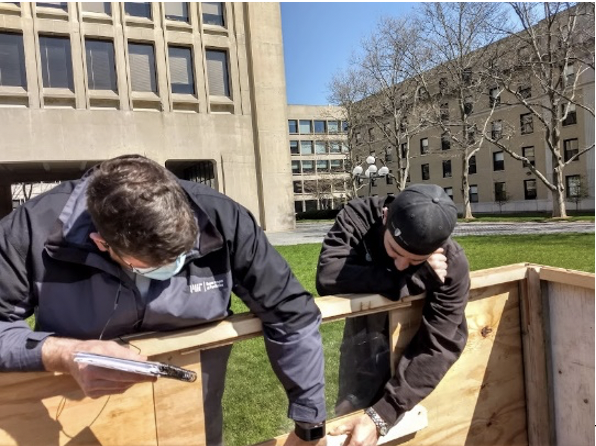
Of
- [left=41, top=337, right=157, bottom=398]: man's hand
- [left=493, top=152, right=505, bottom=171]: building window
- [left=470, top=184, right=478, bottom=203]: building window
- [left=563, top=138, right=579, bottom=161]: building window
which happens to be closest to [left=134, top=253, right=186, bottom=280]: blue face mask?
[left=41, top=337, right=157, bottom=398]: man's hand

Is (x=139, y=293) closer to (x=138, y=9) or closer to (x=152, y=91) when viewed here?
(x=152, y=91)

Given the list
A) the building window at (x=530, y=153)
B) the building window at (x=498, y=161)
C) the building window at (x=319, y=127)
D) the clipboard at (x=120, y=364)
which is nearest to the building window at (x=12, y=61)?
the clipboard at (x=120, y=364)

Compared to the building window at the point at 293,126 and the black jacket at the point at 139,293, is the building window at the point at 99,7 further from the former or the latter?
the building window at the point at 293,126

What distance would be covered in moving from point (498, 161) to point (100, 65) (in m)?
36.7

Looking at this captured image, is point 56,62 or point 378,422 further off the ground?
point 56,62

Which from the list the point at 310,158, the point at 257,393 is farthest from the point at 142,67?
the point at 310,158

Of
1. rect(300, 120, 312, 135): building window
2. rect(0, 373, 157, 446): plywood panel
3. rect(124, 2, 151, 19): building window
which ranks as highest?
rect(300, 120, 312, 135): building window

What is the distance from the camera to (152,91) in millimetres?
20312

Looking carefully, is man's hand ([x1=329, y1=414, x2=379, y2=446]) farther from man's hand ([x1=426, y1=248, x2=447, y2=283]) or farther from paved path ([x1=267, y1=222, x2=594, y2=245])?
paved path ([x1=267, y1=222, x2=594, y2=245])

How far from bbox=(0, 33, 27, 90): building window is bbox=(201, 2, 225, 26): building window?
745 cm

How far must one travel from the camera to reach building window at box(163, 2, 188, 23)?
20456 millimetres

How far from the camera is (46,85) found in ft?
60.9

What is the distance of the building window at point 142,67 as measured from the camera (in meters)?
20.0

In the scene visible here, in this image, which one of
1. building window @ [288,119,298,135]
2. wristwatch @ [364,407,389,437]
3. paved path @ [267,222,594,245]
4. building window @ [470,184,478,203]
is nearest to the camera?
wristwatch @ [364,407,389,437]
